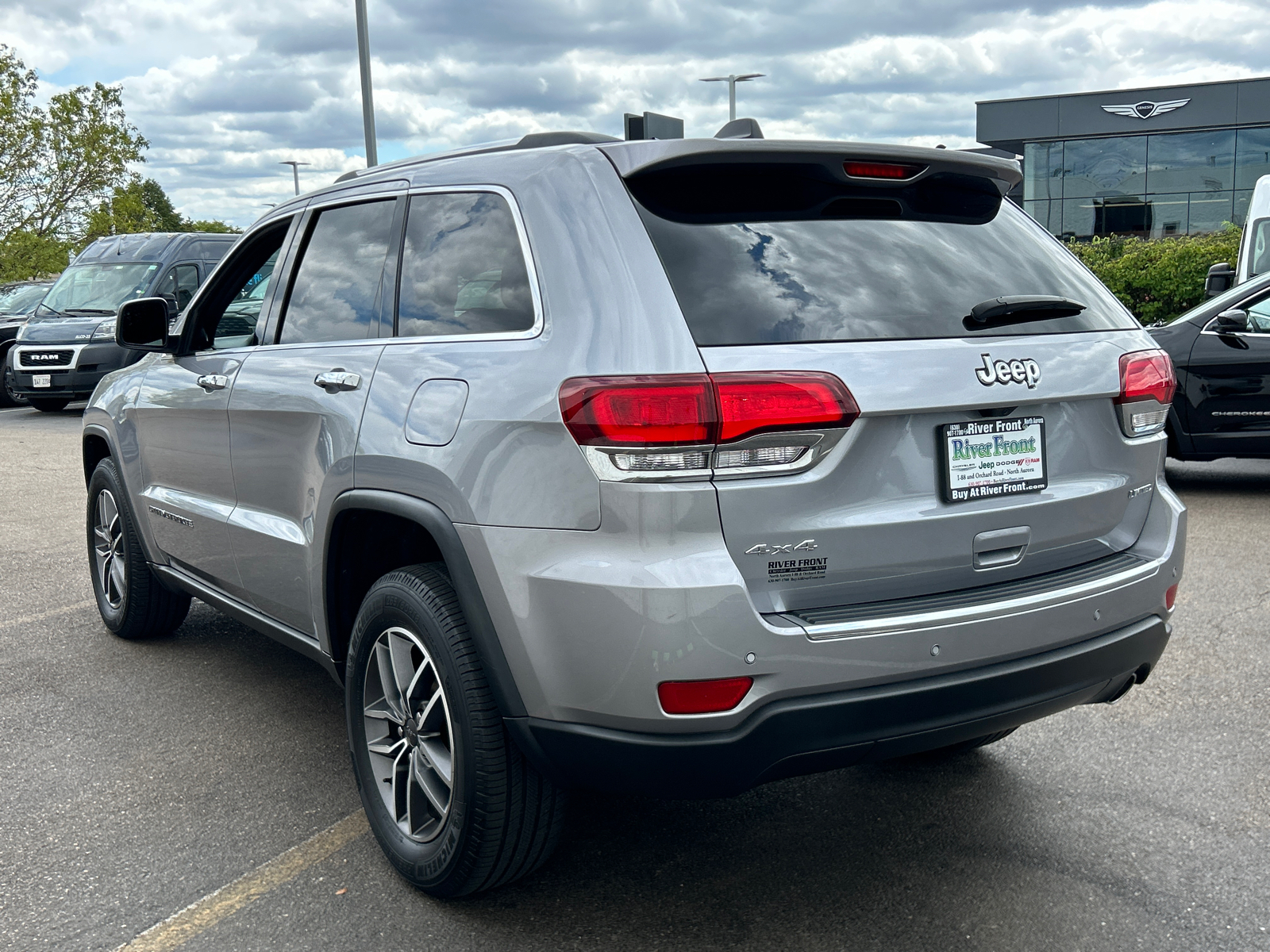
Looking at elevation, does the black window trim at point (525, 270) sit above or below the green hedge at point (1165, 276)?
above

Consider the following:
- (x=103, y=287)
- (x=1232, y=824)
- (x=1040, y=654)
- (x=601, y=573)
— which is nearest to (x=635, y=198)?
(x=601, y=573)

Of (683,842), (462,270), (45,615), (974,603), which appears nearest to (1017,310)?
(974,603)

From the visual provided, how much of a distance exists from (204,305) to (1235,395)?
6927 mm

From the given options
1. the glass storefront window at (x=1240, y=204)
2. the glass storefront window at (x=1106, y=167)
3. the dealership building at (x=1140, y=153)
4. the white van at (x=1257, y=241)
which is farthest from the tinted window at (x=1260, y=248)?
the glass storefront window at (x=1106, y=167)

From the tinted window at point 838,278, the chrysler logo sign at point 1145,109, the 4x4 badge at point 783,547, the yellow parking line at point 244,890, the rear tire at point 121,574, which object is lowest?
the yellow parking line at point 244,890

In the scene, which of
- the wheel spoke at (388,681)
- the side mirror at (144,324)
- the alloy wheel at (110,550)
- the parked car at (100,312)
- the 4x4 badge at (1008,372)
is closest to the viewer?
the 4x4 badge at (1008,372)

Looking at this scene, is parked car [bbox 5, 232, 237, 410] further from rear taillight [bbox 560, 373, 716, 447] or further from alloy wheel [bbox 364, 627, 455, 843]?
rear taillight [bbox 560, 373, 716, 447]

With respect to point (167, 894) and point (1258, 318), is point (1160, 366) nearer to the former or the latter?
point (167, 894)

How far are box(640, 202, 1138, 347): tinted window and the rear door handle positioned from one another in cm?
102

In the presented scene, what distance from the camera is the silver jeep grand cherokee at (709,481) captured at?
2547 millimetres

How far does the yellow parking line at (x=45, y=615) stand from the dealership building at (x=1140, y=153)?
1542 inches

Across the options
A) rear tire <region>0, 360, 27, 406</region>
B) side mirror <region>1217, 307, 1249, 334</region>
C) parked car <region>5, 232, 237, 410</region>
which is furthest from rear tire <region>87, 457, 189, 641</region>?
rear tire <region>0, 360, 27, 406</region>

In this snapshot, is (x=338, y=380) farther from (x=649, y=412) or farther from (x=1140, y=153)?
(x=1140, y=153)

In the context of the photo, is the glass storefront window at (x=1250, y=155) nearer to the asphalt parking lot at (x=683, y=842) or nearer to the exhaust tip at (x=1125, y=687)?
the asphalt parking lot at (x=683, y=842)
